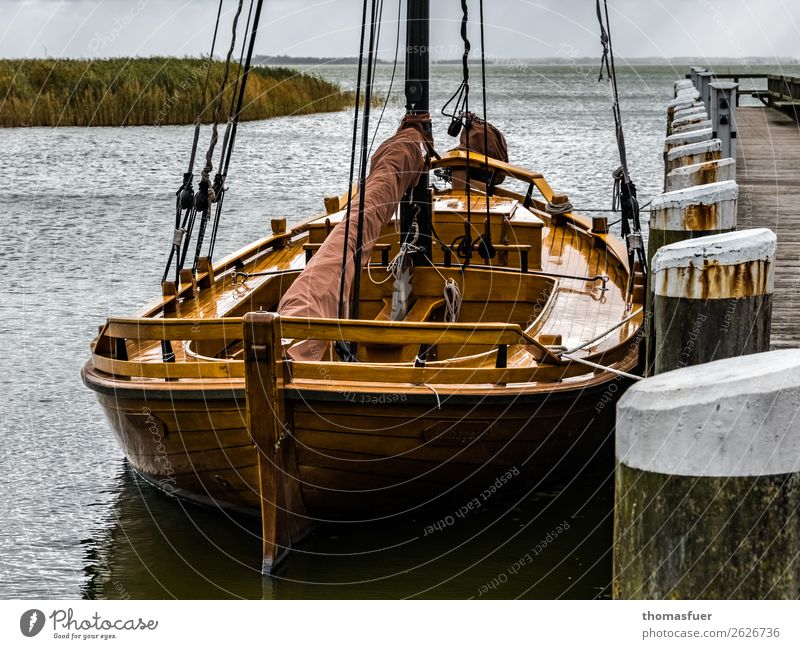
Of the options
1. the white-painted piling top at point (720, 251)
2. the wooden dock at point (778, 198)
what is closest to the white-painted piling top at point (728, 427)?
the white-painted piling top at point (720, 251)

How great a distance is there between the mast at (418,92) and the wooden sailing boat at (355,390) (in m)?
0.02

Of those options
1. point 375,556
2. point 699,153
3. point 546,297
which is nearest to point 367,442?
point 375,556

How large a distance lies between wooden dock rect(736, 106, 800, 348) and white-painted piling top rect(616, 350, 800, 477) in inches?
111

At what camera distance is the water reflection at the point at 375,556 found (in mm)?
5984

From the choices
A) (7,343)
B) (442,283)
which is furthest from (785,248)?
(7,343)

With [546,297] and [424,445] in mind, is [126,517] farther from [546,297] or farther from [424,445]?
[546,297]

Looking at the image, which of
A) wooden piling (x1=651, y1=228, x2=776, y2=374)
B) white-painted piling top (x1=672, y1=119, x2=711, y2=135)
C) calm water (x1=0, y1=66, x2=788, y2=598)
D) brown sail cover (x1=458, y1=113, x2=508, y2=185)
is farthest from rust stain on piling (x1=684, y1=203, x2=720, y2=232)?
brown sail cover (x1=458, y1=113, x2=508, y2=185)

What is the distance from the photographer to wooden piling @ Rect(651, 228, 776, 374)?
14.3 ft

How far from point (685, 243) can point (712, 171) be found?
2.66 metres

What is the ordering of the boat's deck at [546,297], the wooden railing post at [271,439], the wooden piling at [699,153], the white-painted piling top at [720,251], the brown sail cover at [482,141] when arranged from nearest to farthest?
the white-painted piling top at [720,251]
the wooden railing post at [271,439]
the boat's deck at [546,297]
the wooden piling at [699,153]
the brown sail cover at [482,141]

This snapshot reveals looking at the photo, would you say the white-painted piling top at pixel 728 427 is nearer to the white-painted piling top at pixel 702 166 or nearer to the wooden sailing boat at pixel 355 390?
the wooden sailing boat at pixel 355 390

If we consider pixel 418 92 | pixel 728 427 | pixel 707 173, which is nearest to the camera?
pixel 728 427

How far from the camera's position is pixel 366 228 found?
6859 millimetres

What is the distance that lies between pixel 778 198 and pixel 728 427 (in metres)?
7.04
